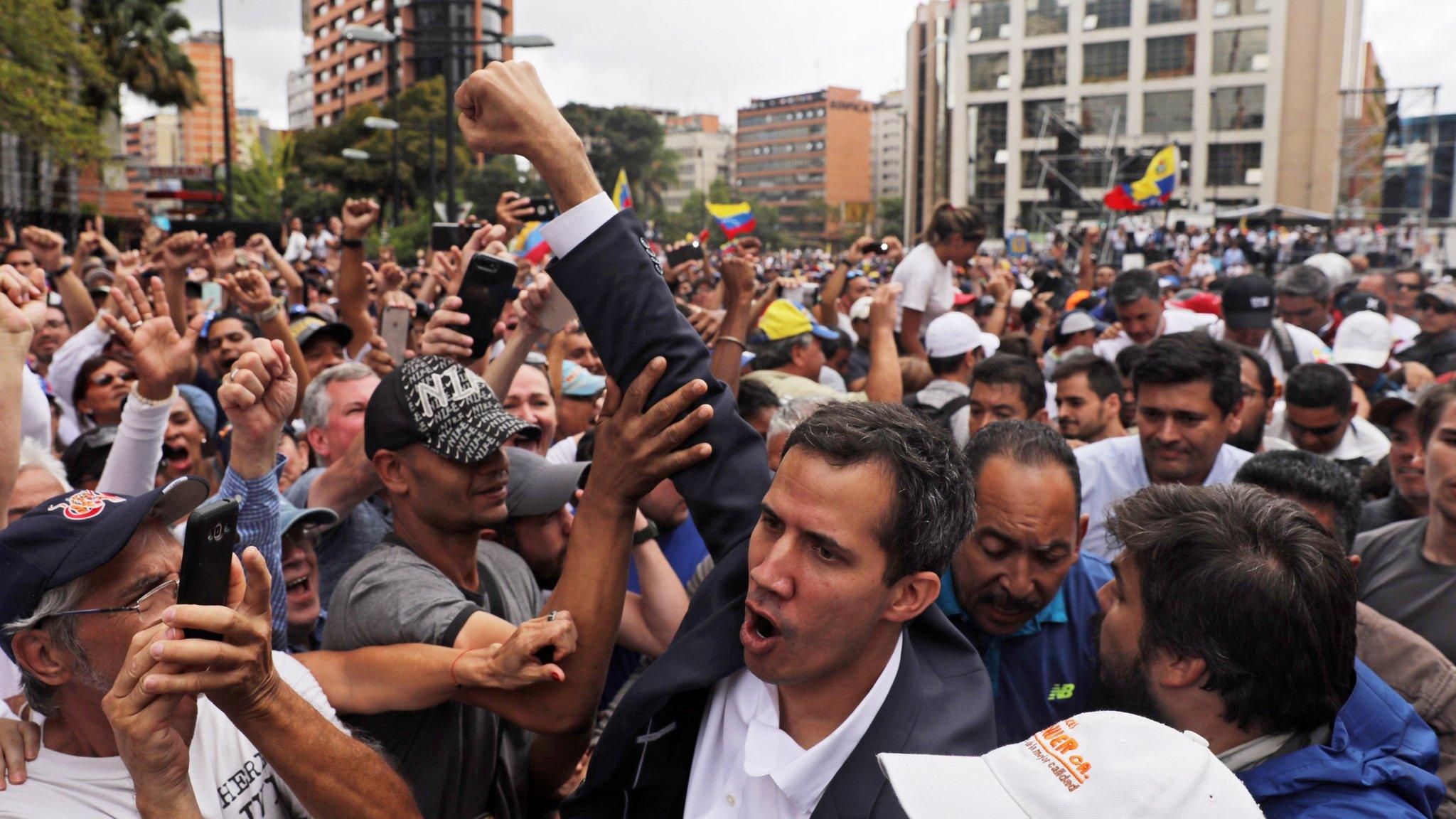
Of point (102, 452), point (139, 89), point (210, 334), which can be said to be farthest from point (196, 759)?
point (139, 89)

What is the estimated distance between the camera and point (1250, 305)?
6.48 meters

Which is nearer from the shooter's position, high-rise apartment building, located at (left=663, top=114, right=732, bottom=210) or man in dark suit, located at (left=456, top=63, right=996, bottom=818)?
man in dark suit, located at (left=456, top=63, right=996, bottom=818)

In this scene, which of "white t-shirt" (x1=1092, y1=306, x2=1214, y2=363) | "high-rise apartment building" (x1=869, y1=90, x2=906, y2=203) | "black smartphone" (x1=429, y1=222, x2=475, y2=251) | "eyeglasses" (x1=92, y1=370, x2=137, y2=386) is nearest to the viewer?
"eyeglasses" (x1=92, y1=370, x2=137, y2=386)

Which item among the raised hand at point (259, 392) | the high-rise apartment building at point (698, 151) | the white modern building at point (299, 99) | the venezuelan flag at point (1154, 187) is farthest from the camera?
the high-rise apartment building at point (698, 151)

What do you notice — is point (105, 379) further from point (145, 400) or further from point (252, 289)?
point (145, 400)

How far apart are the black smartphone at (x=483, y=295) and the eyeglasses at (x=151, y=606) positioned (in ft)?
5.07

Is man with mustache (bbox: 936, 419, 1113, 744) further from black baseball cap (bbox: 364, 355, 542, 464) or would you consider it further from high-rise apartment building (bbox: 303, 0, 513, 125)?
high-rise apartment building (bbox: 303, 0, 513, 125)

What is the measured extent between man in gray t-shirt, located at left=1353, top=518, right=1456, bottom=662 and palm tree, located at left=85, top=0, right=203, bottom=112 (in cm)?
3682

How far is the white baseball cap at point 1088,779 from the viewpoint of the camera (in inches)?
48.7

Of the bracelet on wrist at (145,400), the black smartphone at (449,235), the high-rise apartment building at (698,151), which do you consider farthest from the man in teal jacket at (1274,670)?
the high-rise apartment building at (698,151)

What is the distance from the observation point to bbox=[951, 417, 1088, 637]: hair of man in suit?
8.86ft

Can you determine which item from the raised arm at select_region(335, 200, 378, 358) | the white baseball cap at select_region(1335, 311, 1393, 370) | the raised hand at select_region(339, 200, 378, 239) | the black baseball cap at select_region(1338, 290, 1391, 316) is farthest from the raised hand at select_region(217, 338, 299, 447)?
the black baseball cap at select_region(1338, 290, 1391, 316)

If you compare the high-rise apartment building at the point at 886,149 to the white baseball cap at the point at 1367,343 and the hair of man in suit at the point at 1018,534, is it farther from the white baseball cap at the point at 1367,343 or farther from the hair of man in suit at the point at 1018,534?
the hair of man in suit at the point at 1018,534

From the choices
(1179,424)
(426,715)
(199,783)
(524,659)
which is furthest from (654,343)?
(1179,424)
